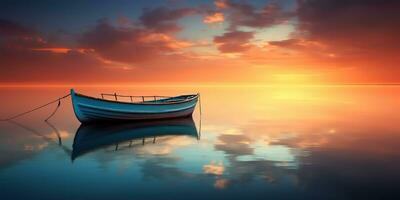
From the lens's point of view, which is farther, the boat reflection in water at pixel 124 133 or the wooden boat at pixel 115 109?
the wooden boat at pixel 115 109

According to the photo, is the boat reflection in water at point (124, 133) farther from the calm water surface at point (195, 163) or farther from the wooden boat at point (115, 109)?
the wooden boat at point (115, 109)

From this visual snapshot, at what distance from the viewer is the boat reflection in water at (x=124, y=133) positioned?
75.0 ft

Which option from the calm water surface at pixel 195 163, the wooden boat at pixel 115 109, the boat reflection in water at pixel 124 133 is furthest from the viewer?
the wooden boat at pixel 115 109

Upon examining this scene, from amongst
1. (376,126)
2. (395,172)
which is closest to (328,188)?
(395,172)

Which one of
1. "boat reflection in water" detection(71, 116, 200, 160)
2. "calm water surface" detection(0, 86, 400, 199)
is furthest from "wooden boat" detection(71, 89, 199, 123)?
"calm water surface" detection(0, 86, 400, 199)

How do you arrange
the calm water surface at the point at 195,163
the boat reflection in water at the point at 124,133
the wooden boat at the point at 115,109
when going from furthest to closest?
the wooden boat at the point at 115,109, the boat reflection in water at the point at 124,133, the calm water surface at the point at 195,163

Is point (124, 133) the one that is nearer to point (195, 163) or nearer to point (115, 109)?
point (115, 109)

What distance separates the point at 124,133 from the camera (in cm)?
2761

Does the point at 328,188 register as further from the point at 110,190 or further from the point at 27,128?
the point at 27,128

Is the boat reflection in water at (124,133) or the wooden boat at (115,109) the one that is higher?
the wooden boat at (115,109)

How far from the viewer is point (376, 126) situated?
112 ft

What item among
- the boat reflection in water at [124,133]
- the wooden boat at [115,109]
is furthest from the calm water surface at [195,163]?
the wooden boat at [115,109]

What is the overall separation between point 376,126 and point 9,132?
1329 inches

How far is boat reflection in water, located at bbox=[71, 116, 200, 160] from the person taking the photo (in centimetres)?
2286
